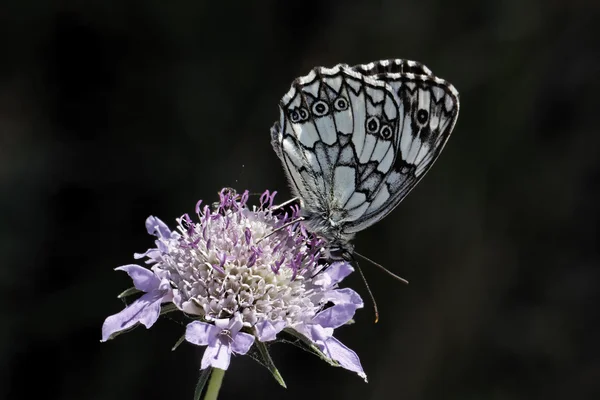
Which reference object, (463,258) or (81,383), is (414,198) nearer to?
(463,258)

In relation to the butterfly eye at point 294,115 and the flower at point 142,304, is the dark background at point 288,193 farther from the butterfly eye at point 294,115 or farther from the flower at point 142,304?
the flower at point 142,304

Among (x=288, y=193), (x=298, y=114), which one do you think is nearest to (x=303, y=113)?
(x=298, y=114)

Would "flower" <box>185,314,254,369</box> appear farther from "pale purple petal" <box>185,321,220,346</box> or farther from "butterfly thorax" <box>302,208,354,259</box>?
"butterfly thorax" <box>302,208,354,259</box>

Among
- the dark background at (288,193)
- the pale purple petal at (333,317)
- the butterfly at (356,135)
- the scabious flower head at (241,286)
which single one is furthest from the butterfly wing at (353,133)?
the dark background at (288,193)

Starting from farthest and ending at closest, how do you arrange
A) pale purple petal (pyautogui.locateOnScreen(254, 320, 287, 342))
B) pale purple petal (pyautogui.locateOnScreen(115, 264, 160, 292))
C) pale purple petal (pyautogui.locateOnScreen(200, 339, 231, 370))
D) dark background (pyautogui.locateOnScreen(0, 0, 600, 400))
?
dark background (pyautogui.locateOnScreen(0, 0, 600, 400)) → pale purple petal (pyautogui.locateOnScreen(115, 264, 160, 292)) → pale purple petal (pyautogui.locateOnScreen(254, 320, 287, 342)) → pale purple petal (pyautogui.locateOnScreen(200, 339, 231, 370))

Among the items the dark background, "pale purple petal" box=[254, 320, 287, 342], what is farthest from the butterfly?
the dark background

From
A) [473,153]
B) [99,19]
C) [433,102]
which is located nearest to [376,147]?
[433,102]
